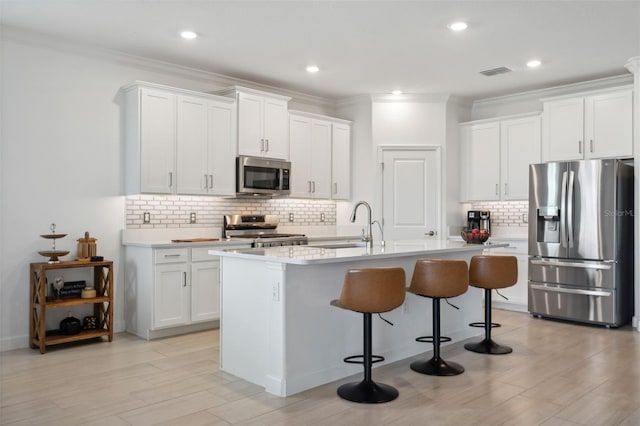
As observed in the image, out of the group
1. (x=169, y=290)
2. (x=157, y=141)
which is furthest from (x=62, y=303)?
(x=157, y=141)

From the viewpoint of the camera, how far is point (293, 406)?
319 cm

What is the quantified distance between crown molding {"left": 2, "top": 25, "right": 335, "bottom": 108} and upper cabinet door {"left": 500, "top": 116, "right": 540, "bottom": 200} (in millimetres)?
2799

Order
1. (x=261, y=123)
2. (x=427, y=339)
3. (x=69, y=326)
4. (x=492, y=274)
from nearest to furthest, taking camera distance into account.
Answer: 1. (x=492, y=274)
2. (x=427, y=339)
3. (x=69, y=326)
4. (x=261, y=123)

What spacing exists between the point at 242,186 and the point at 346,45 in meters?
1.98

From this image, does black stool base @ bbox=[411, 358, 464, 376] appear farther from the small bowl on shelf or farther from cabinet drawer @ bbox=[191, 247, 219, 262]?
cabinet drawer @ bbox=[191, 247, 219, 262]

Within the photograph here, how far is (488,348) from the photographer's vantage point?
4.49 metres

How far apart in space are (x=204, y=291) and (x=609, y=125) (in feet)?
16.3

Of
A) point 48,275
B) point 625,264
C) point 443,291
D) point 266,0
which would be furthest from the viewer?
point 625,264

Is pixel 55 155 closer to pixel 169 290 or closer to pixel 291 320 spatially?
pixel 169 290

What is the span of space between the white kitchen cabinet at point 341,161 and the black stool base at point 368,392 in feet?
13.1

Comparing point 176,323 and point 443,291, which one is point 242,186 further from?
point 443,291

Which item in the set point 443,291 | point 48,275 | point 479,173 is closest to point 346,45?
point 443,291

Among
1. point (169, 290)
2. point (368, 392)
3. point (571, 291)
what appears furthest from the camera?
point (571, 291)

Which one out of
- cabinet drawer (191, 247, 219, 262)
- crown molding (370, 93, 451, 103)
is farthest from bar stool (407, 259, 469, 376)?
crown molding (370, 93, 451, 103)
